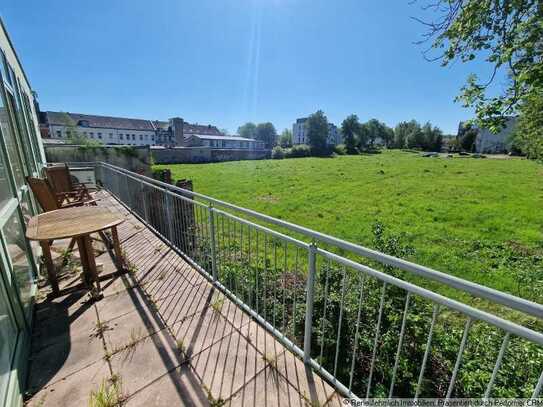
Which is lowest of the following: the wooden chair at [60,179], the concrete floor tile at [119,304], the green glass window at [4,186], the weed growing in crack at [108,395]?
the concrete floor tile at [119,304]

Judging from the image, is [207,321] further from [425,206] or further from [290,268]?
[425,206]

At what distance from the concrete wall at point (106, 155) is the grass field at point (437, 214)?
2800 millimetres

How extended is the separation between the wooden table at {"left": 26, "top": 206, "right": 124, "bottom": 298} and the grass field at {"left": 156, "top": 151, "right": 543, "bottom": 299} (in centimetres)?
480

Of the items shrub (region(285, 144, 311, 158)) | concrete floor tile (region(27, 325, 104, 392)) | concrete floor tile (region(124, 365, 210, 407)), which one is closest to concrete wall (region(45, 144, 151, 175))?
concrete floor tile (region(27, 325, 104, 392))

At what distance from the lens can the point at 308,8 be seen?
5.10 m

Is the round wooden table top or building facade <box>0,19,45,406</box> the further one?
the round wooden table top

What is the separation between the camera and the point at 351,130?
4581 centimetres

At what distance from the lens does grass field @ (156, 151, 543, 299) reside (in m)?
4.50

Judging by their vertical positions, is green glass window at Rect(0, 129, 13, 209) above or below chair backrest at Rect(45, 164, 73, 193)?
above

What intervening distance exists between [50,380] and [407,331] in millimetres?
2920

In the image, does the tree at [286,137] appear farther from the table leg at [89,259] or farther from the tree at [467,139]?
the table leg at [89,259]

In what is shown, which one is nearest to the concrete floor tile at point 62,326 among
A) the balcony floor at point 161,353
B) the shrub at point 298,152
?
the balcony floor at point 161,353

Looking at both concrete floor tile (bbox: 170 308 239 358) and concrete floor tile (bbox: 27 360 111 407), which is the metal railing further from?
concrete floor tile (bbox: 27 360 111 407)

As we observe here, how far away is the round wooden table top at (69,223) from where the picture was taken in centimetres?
211
